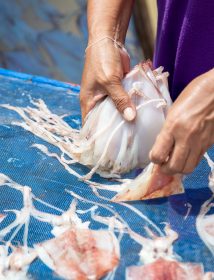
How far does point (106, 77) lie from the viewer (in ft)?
3.14

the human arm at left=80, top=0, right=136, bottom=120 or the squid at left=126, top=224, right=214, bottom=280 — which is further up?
the human arm at left=80, top=0, right=136, bottom=120

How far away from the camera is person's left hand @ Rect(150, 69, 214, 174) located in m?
0.75

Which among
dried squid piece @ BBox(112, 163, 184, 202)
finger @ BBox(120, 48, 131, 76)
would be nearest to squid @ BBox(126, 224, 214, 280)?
dried squid piece @ BBox(112, 163, 184, 202)

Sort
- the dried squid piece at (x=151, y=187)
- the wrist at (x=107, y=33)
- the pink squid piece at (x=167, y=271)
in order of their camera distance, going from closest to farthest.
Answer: the pink squid piece at (x=167, y=271)
the dried squid piece at (x=151, y=187)
the wrist at (x=107, y=33)

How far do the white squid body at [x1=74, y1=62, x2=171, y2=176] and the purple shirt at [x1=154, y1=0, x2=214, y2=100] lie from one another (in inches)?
3.1

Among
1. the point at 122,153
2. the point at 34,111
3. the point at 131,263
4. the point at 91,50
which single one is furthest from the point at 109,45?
the point at 131,263

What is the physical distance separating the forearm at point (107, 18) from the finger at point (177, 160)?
35cm

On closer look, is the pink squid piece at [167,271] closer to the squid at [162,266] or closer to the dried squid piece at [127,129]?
the squid at [162,266]

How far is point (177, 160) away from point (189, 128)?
A: 7cm

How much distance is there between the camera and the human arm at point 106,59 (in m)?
0.95

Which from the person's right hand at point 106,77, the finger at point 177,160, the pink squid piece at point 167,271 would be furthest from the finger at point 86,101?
the pink squid piece at point 167,271

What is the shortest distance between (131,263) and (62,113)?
0.61 m

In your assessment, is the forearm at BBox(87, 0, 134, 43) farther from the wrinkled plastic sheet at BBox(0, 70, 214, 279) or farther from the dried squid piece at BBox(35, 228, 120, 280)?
the dried squid piece at BBox(35, 228, 120, 280)

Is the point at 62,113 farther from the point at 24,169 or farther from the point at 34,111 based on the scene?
the point at 24,169
